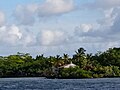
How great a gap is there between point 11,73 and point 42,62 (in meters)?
13.7

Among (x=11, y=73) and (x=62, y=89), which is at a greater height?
(x=11, y=73)

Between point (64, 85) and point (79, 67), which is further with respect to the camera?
point (79, 67)

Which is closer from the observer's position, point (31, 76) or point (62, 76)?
point (62, 76)

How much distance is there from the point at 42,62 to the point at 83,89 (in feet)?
327

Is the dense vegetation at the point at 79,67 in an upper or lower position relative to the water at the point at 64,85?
upper

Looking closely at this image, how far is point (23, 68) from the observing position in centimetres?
19512

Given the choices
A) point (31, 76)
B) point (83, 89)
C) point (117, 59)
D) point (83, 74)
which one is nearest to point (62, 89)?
point (83, 89)

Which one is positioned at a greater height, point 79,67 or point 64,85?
point 79,67

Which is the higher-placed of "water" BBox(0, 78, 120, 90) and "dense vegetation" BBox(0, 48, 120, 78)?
"dense vegetation" BBox(0, 48, 120, 78)

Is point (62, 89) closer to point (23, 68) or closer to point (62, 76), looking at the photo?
point (62, 76)

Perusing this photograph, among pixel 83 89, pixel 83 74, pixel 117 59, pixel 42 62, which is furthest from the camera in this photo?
pixel 42 62

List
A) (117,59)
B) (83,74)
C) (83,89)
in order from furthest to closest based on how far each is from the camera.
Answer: (117,59)
(83,74)
(83,89)

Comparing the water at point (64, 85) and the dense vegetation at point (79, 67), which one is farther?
the dense vegetation at point (79, 67)

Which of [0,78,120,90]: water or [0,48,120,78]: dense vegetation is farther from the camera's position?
[0,48,120,78]: dense vegetation
